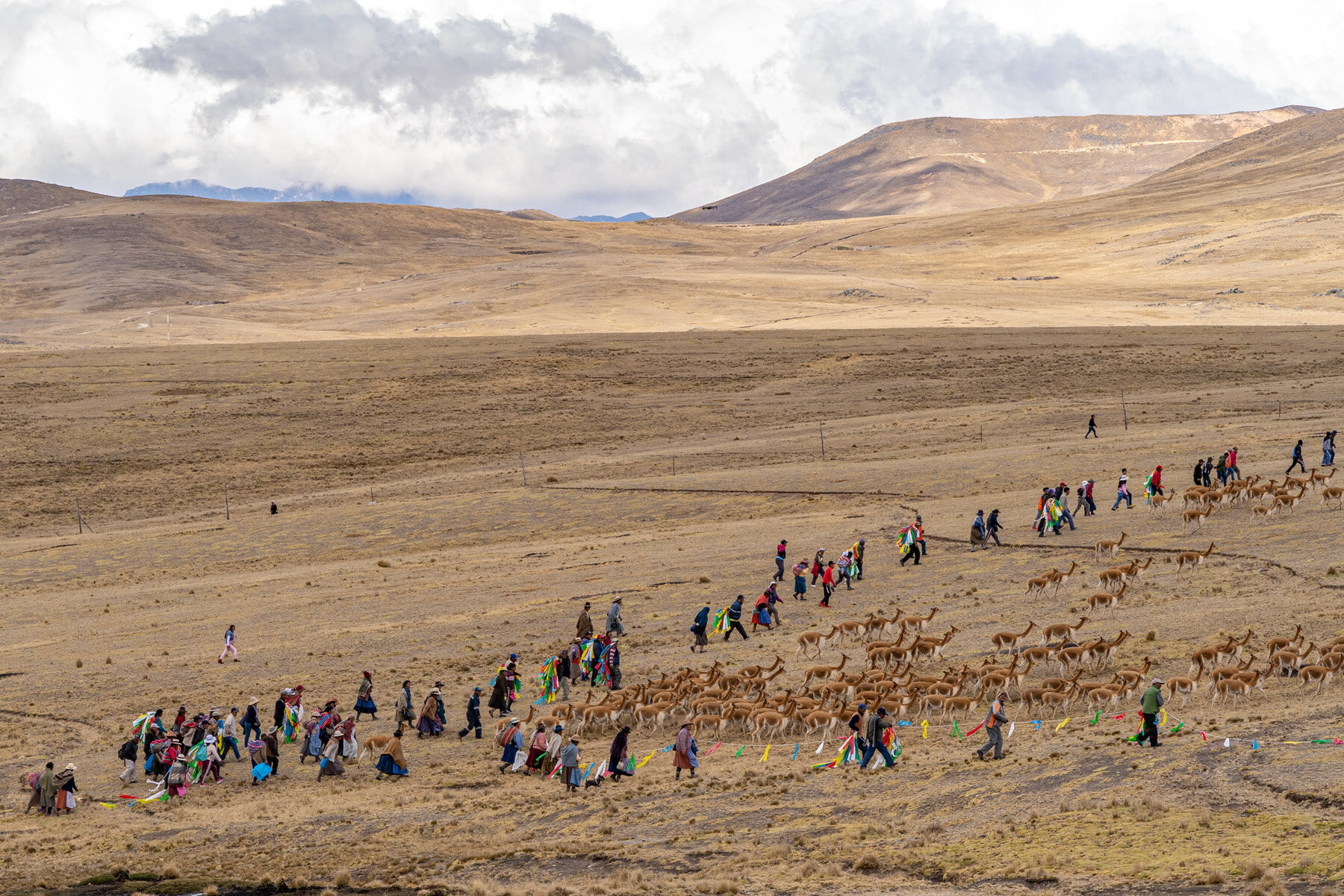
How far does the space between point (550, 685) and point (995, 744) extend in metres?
10.0

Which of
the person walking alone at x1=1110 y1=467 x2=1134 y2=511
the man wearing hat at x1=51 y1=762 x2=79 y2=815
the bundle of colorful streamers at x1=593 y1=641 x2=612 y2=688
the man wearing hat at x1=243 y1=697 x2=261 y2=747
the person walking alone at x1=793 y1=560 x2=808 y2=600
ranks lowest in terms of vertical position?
the man wearing hat at x1=51 y1=762 x2=79 y2=815

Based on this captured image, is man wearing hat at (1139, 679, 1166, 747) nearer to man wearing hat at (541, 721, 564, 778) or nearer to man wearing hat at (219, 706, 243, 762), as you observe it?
man wearing hat at (541, 721, 564, 778)

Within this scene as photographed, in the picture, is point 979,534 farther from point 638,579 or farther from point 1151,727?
point 1151,727

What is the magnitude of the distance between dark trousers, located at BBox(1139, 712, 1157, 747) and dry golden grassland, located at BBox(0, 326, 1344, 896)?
0.43 meters

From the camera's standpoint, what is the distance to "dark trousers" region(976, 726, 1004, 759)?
18172 millimetres

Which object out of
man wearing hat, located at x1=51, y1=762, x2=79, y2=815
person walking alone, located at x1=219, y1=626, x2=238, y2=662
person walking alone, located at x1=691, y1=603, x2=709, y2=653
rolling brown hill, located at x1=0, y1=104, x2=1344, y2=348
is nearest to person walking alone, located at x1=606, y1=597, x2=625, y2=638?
person walking alone, located at x1=691, y1=603, x2=709, y2=653

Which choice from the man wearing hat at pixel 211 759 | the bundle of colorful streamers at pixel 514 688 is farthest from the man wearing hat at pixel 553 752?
the man wearing hat at pixel 211 759

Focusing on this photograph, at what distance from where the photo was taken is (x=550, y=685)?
24938mm

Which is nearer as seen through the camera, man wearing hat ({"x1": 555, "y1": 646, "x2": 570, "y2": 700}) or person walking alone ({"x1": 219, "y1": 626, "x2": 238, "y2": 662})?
man wearing hat ({"x1": 555, "y1": 646, "x2": 570, "y2": 700})

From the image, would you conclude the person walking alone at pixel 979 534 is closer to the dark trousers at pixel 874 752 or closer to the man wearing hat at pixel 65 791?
the dark trousers at pixel 874 752

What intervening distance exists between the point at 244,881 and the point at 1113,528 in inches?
1014

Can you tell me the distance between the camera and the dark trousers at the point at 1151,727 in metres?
17.7

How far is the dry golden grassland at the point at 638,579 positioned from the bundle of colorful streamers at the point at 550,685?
174 centimetres

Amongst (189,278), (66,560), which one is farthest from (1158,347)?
(189,278)
